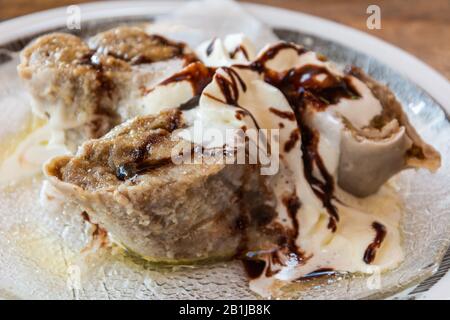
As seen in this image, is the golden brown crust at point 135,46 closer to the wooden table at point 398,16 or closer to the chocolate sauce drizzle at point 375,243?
the chocolate sauce drizzle at point 375,243

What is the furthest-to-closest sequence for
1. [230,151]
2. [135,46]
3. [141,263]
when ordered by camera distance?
[135,46], [141,263], [230,151]

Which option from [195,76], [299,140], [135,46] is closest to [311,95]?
[299,140]

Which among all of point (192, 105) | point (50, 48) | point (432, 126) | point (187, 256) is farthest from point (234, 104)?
A: point (432, 126)

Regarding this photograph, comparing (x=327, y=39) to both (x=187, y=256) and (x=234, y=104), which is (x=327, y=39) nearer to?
(x=234, y=104)

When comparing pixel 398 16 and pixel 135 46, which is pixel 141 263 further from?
pixel 398 16

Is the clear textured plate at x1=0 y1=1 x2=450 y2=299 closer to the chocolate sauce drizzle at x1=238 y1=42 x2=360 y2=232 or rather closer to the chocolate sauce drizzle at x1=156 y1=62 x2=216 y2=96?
the chocolate sauce drizzle at x1=238 y1=42 x2=360 y2=232
